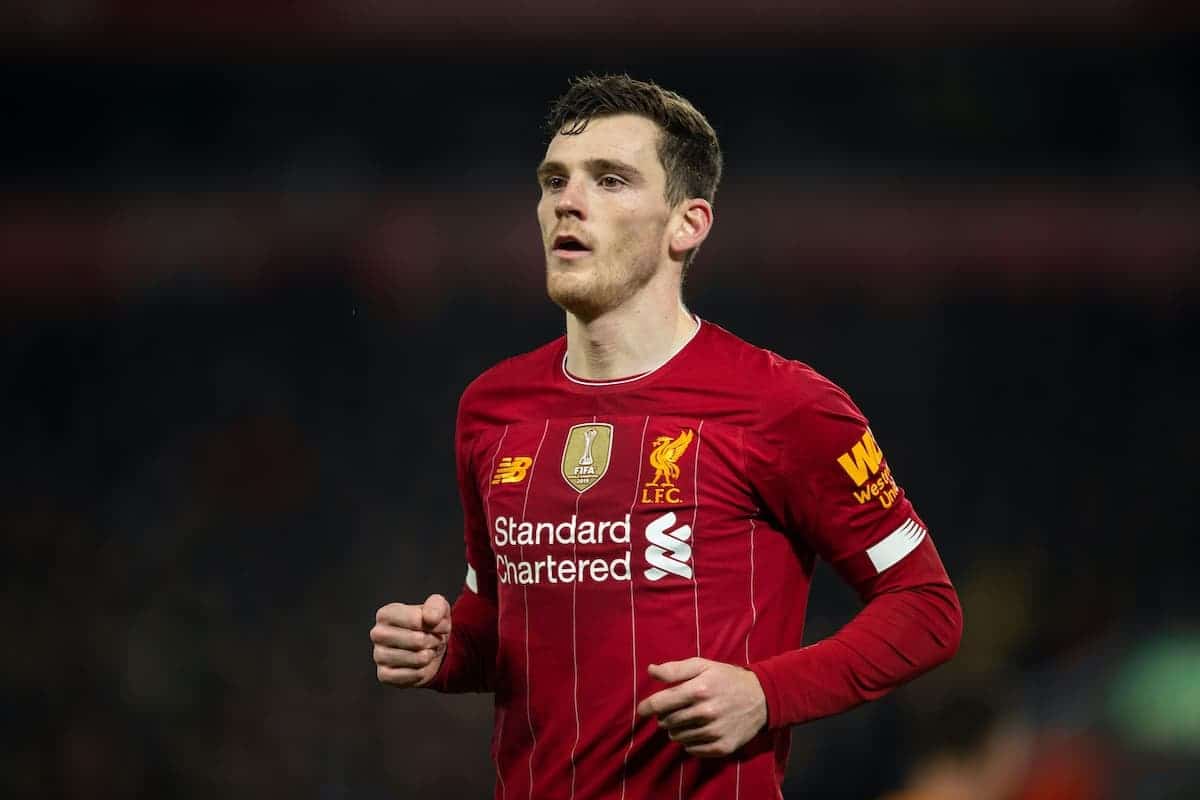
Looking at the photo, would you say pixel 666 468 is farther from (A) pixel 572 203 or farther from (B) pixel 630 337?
(A) pixel 572 203

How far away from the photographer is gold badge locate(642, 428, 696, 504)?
2.11 meters

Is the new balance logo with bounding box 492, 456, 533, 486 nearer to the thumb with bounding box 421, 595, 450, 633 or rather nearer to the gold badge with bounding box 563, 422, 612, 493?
the gold badge with bounding box 563, 422, 612, 493

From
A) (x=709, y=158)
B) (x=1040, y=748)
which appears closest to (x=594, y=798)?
(x=709, y=158)

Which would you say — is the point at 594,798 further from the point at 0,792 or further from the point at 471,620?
the point at 0,792

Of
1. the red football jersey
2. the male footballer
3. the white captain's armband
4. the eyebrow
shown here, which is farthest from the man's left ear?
the white captain's armband

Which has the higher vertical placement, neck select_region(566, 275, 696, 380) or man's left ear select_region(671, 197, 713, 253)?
man's left ear select_region(671, 197, 713, 253)

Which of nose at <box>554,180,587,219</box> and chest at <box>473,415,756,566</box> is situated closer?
chest at <box>473,415,756,566</box>

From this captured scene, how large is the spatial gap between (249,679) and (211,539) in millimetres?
537

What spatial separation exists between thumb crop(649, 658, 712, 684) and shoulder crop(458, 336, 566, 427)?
2.17 feet

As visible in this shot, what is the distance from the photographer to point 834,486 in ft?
6.84

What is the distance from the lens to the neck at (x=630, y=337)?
2.28 meters

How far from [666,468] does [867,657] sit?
1.37 feet

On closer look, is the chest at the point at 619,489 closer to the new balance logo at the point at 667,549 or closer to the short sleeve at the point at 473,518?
the new balance logo at the point at 667,549

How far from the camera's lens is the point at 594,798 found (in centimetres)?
206
